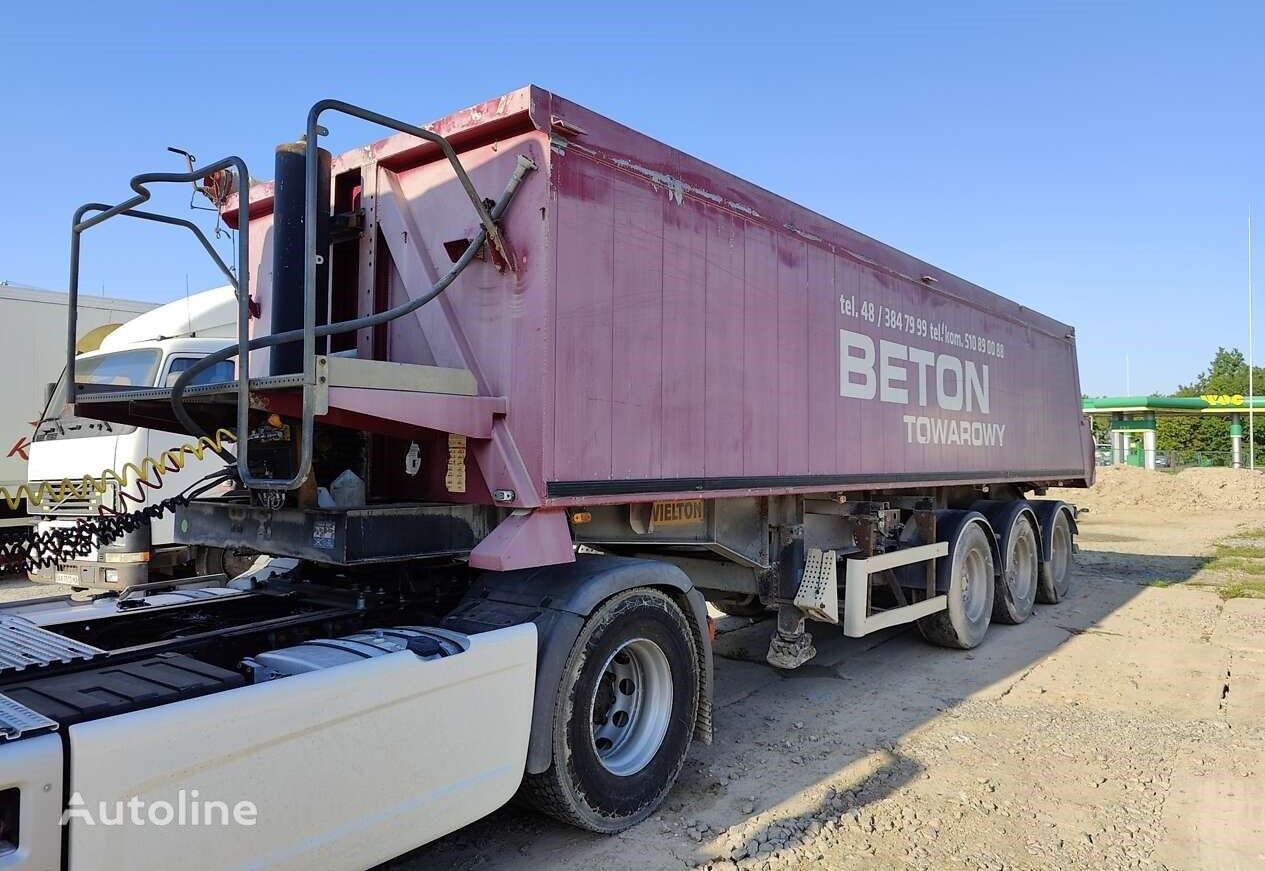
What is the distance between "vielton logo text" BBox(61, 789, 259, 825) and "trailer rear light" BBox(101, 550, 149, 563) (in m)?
6.25

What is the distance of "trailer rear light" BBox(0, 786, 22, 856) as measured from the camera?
7.07 ft

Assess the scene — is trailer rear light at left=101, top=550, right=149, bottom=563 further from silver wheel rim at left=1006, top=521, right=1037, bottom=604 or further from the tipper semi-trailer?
silver wheel rim at left=1006, top=521, right=1037, bottom=604

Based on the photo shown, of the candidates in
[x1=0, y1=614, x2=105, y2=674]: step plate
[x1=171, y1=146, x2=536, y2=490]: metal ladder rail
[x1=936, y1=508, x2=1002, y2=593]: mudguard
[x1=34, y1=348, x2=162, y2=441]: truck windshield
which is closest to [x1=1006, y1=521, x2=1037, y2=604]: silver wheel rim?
[x1=936, y1=508, x2=1002, y2=593]: mudguard

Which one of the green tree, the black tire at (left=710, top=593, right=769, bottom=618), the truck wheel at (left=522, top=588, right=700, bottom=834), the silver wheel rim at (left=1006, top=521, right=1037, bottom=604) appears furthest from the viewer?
the green tree

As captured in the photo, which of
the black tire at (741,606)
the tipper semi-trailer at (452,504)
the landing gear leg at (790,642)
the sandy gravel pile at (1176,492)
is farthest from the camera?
the sandy gravel pile at (1176,492)

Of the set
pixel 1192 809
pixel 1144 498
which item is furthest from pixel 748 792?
pixel 1144 498

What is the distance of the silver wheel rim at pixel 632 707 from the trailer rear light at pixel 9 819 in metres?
2.34

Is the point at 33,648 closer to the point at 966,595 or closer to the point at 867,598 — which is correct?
the point at 867,598

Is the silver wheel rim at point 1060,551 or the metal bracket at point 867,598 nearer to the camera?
the metal bracket at point 867,598

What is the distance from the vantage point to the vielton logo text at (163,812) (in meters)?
2.21

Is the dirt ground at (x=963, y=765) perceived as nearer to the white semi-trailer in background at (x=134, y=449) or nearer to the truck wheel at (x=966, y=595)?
the truck wheel at (x=966, y=595)

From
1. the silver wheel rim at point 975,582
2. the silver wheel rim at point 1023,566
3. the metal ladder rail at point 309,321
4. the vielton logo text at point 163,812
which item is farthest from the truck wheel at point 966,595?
the vielton logo text at point 163,812

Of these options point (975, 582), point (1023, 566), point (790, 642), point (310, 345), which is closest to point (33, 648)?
point (310, 345)

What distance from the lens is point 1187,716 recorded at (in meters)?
5.79
